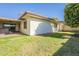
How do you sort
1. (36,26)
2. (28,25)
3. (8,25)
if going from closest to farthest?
(36,26), (28,25), (8,25)

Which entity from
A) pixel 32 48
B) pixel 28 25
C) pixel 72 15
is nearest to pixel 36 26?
pixel 28 25

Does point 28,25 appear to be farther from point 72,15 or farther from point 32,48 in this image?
point 32,48

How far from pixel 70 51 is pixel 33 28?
4.76m

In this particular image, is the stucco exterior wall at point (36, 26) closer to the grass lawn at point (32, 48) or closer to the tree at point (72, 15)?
the tree at point (72, 15)

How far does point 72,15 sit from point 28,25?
333 cm

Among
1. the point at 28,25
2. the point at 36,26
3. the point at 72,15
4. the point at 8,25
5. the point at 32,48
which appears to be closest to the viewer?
the point at 32,48

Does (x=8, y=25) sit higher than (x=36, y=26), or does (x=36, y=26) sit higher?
(x=36, y=26)

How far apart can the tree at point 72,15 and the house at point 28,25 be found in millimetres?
A: 1339

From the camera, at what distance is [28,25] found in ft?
37.2

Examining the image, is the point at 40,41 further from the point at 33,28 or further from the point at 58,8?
the point at 33,28

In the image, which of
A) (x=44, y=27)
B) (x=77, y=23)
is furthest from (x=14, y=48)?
(x=77, y=23)

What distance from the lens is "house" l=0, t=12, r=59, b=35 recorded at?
10733 mm

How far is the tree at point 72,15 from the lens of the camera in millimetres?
10867

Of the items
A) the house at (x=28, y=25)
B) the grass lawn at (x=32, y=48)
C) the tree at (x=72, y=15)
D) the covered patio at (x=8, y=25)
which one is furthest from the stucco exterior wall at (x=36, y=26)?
the grass lawn at (x=32, y=48)
